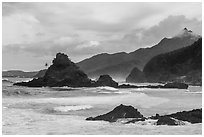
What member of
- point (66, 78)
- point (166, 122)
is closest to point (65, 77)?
point (66, 78)

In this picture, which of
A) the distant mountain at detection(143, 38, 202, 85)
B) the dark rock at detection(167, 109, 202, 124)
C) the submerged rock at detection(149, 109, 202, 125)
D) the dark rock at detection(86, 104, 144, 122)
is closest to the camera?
the submerged rock at detection(149, 109, 202, 125)

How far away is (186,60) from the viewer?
145 m

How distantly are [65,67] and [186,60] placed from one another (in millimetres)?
71066

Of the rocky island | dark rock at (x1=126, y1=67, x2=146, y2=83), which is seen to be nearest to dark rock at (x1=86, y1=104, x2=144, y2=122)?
the rocky island

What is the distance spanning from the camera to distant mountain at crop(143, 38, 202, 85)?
133 meters

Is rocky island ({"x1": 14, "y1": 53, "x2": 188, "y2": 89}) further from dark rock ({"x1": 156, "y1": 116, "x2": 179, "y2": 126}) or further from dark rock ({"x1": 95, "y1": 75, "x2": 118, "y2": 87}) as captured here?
dark rock ({"x1": 156, "y1": 116, "x2": 179, "y2": 126})

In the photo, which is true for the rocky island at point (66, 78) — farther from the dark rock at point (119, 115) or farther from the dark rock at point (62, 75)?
the dark rock at point (119, 115)

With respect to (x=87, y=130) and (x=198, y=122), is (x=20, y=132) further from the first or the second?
(x=198, y=122)

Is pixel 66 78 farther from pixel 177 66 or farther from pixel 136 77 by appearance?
pixel 136 77

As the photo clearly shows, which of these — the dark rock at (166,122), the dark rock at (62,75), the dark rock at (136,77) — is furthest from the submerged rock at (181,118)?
the dark rock at (136,77)

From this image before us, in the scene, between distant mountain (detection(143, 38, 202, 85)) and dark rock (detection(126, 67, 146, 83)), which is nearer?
distant mountain (detection(143, 38, 202, 85))

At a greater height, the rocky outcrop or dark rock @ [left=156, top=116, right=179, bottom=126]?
the rocky outcrop

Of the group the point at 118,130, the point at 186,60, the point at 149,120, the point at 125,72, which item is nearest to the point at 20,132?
the point at 118,130

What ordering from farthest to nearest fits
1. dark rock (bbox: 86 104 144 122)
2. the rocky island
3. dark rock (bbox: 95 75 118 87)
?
the rocky island, dark rock (bbox: 95 75 118 87), dark rock (bbox: 86 104 144 122)
